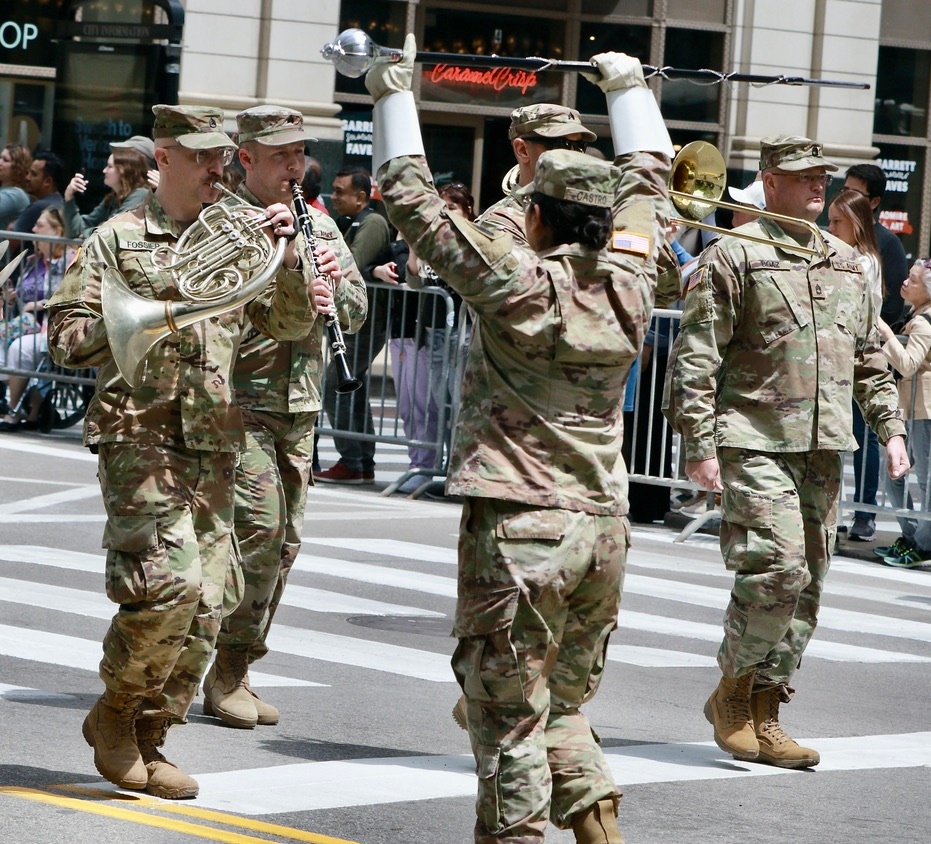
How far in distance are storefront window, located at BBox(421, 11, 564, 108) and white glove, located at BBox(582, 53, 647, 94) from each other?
16.4 m

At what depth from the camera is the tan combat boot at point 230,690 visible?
7117mm

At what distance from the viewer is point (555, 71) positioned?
20969 mm

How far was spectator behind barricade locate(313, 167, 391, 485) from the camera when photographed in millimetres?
14297

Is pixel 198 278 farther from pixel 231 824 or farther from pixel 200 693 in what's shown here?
pixel 200 693

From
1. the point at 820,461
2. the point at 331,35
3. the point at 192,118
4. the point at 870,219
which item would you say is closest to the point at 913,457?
the point at 870,219

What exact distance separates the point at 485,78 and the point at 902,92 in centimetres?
562

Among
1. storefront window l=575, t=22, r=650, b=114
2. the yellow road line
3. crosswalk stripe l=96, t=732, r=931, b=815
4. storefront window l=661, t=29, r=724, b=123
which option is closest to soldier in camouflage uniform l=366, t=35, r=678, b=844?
the yellow road line

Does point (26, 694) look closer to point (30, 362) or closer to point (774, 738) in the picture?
point (774, 738)

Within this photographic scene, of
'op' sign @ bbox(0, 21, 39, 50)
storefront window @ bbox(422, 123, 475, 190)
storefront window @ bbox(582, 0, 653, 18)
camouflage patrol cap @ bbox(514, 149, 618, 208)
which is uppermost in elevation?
storefront window @ bbox(582, 0, 653, 18)

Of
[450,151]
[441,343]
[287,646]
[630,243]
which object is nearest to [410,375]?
[441,343]

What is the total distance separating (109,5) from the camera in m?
18.1

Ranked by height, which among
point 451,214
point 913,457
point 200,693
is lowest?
point 200,693

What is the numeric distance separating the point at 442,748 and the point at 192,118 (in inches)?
93.8

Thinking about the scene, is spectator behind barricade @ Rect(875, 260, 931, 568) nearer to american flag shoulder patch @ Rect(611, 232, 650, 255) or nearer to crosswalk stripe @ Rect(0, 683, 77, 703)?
crosswalk stripe @ Rect(0, 683, 77, 703)
